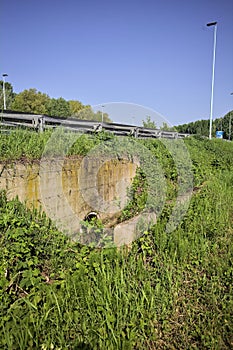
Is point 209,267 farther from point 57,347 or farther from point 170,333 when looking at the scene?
point 57,347

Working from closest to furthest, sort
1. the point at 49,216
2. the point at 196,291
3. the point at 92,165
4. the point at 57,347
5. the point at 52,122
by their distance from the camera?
the point at 57,347 < the point at 196,291 < the point at 49,216 < the point at 92,165 < the point at 52,122

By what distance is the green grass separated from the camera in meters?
2.52

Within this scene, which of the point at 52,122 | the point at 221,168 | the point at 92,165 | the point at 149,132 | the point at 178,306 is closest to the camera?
the point at 178,306

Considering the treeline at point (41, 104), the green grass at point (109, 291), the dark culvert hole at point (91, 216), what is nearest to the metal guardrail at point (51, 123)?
the dark culvert hole at point (91, 216)

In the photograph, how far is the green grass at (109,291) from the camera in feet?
8.27

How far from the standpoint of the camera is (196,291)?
3434 mm

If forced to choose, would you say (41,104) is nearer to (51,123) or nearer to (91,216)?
(51,123)

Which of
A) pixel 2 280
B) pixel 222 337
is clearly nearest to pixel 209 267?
pixel 222 337

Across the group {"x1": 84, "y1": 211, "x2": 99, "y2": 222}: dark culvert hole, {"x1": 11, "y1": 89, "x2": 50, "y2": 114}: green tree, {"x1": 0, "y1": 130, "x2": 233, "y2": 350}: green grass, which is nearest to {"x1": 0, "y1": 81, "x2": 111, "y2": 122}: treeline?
{"x1": 11, "y1": 89, "x2": 50, "y2": 114}: green tree

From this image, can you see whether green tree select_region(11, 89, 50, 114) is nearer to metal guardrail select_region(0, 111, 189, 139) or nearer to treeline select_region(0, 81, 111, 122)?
treeline select_region(0, 81, 111, 122)

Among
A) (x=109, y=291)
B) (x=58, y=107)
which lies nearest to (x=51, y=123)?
(x=109, y=291)

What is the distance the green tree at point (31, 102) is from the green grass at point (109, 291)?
133 feet

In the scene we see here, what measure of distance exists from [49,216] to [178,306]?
90.4 inches

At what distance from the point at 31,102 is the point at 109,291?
141 ft
